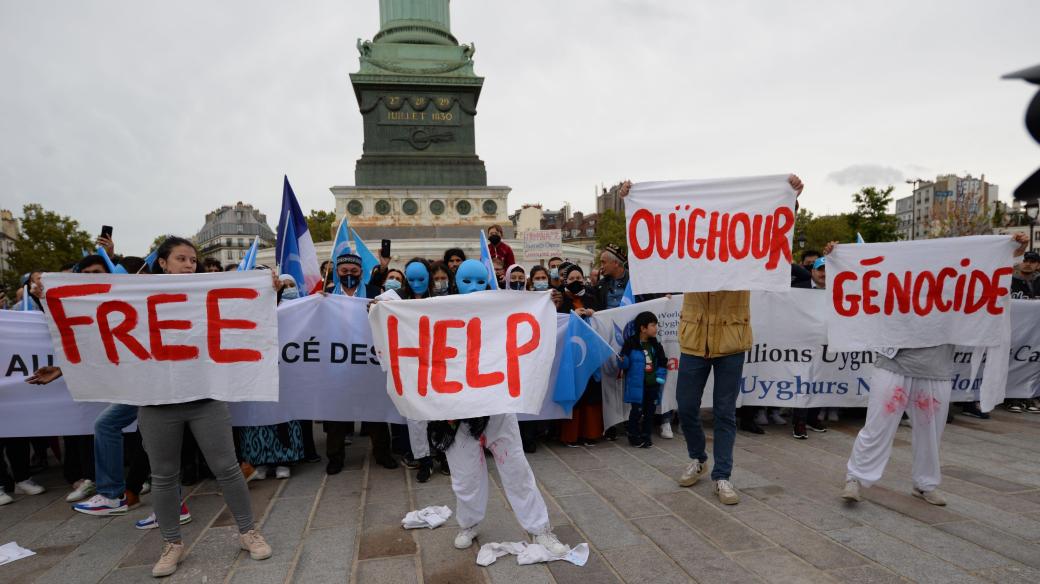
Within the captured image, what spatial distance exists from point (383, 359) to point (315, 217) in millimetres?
60866

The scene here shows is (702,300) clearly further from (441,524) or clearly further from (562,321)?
(441,524)

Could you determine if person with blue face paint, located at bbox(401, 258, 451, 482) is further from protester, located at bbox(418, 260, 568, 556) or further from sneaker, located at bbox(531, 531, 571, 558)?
sneaker, located at bbox(531, 531, 571, 558)

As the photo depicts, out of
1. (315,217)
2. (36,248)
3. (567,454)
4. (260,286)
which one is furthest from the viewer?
(315,217)

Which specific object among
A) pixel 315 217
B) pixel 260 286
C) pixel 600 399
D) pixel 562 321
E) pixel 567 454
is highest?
pixel 315 217

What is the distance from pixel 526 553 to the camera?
11.1ft

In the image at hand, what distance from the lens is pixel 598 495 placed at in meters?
4.44

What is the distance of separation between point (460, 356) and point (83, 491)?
365 centimetres

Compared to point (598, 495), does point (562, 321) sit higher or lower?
higher

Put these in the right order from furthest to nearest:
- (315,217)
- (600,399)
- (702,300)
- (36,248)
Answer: (315,217), (36,248), (600,399), (702,300)

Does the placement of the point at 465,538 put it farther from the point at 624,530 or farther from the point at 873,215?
the point at 873,215

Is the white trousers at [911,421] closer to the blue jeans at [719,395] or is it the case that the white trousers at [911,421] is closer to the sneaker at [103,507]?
the blue jeans at [719,395]

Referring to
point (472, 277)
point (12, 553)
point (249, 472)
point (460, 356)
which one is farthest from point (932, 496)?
point (12, 553)

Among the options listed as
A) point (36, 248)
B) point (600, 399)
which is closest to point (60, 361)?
point (600, 399)

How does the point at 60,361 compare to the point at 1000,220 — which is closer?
the point at 60,361
